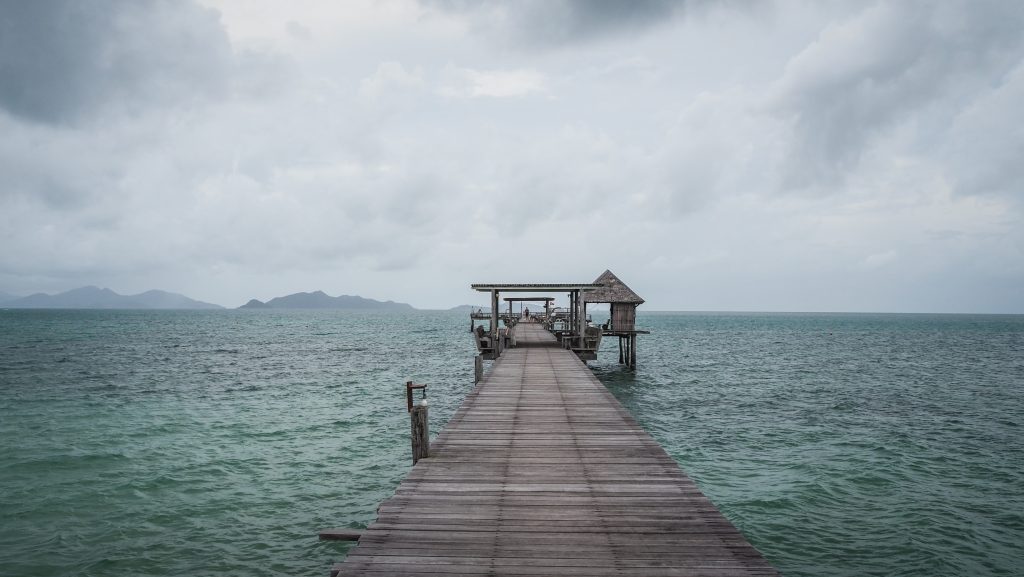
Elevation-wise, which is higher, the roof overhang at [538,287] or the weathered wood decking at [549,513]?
the roof overhang at [538,287]

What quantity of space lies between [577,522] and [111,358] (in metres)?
48.9

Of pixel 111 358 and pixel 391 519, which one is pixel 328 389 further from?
pixel 111 358

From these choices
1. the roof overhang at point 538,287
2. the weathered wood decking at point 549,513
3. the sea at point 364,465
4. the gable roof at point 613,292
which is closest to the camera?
the weathered wood decking at point 549,513

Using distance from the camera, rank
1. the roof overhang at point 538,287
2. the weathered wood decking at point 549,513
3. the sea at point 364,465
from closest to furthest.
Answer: the weathered wood decking at point 549,513
the sea at point 364,465
the roof overhang at point 538,287

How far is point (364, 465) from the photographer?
572 inches

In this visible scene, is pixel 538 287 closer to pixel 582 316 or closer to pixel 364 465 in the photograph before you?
pixel 582 316

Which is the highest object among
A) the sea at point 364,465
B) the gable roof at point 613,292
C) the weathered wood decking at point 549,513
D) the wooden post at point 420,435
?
the gable roof at point 613,292

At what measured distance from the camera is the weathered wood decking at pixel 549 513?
17.1 feet

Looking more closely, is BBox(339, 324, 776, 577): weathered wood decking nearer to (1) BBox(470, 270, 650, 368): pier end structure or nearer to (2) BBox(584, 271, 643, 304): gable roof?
(1) BBox(470, 270, 650, 368): pier end structure

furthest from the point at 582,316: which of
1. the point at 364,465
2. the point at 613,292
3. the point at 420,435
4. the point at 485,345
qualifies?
the point at 420,435

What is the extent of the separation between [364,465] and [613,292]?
80.6 ft

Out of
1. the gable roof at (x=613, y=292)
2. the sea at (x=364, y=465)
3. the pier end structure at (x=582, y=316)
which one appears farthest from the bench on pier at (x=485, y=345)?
the gable roof at (x=613, y=292)

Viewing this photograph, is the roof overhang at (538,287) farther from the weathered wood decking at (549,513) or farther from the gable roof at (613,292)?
the weathered wood decking at (549,513)

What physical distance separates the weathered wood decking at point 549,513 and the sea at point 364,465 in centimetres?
342
